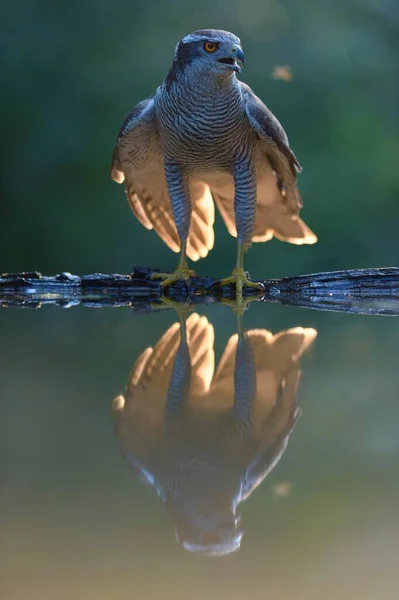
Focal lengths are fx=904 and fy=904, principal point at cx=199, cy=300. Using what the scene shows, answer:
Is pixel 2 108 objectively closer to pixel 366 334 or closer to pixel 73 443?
pixel 366 334

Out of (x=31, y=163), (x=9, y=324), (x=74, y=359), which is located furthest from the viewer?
(x=31, y=163)

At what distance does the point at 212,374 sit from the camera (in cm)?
231

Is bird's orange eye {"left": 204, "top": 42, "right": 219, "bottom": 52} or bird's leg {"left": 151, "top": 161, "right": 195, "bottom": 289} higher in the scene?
bird's orange eye {"left": 204, "top": 42, "right": 219, "bottom": 52}

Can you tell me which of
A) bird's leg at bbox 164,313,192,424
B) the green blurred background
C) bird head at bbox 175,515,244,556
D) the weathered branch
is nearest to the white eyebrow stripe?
the weathered branch

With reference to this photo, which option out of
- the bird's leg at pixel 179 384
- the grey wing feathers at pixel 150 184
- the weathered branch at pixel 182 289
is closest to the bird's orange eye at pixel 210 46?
the grey wing feathers at pixel 150 184

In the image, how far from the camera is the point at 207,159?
15.1 feet

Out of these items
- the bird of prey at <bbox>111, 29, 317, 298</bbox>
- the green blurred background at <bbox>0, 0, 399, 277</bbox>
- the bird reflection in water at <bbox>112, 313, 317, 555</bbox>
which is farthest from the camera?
the green blurred background at <bbox>0, 0, 399, 277</bbox>

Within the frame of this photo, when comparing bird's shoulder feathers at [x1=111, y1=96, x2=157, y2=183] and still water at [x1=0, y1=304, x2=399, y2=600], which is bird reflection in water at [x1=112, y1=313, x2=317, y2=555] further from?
bird's shoulder feathers at [x1=111, y1=96, x2=157, y2=183]

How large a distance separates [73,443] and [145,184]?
3621 mm

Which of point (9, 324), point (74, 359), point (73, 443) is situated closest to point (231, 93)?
point (9, 324)

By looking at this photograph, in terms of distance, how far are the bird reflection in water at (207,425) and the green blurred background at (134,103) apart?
7423 millimetres

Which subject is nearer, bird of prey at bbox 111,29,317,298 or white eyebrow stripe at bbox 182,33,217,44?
white eyebrow stripe at bbox 182,33,217,44

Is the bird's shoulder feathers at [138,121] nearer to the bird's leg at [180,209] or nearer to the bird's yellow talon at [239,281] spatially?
the bird's leg at [180,209]

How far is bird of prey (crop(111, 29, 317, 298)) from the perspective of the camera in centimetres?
435
